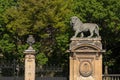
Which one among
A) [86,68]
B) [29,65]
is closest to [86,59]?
[86,68]

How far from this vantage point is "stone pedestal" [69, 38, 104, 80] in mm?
20766

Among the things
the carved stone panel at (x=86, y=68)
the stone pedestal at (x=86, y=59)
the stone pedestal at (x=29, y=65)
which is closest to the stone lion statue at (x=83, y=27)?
the stone pedestal at (x=86, y=59)

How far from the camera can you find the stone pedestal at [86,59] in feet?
68.1

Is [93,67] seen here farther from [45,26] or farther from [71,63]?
[45,26]

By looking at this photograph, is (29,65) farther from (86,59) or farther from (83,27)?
(83,27)

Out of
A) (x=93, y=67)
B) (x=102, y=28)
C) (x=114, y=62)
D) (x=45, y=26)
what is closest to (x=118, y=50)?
(x=114, y=62)

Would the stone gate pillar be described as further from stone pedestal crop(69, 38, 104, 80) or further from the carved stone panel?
the carved stone panel

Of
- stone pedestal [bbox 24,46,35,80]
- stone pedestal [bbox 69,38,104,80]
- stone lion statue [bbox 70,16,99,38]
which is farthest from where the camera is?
stone lion statue [bbox 70,16,99,38]

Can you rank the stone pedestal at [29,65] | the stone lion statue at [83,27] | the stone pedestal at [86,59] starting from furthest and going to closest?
the stone lion statue at [83,27] → the stone pedestal at [29,65] → the stone pedestal at [86,59]

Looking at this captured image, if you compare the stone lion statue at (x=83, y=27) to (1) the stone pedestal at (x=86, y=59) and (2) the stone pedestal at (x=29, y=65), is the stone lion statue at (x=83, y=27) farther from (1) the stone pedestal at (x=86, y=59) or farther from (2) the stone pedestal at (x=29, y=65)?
(2) the stone pedestal at (x=29, y=65)

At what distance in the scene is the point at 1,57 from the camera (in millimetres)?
35188

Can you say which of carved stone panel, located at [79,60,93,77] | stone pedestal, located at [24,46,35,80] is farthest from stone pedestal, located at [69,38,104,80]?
stone pedestal, located at [24,46,35,80]

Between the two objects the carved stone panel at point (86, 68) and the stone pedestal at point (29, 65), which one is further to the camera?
the stone pedestal at point (29, 65)

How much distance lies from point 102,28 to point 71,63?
11.4 meters
